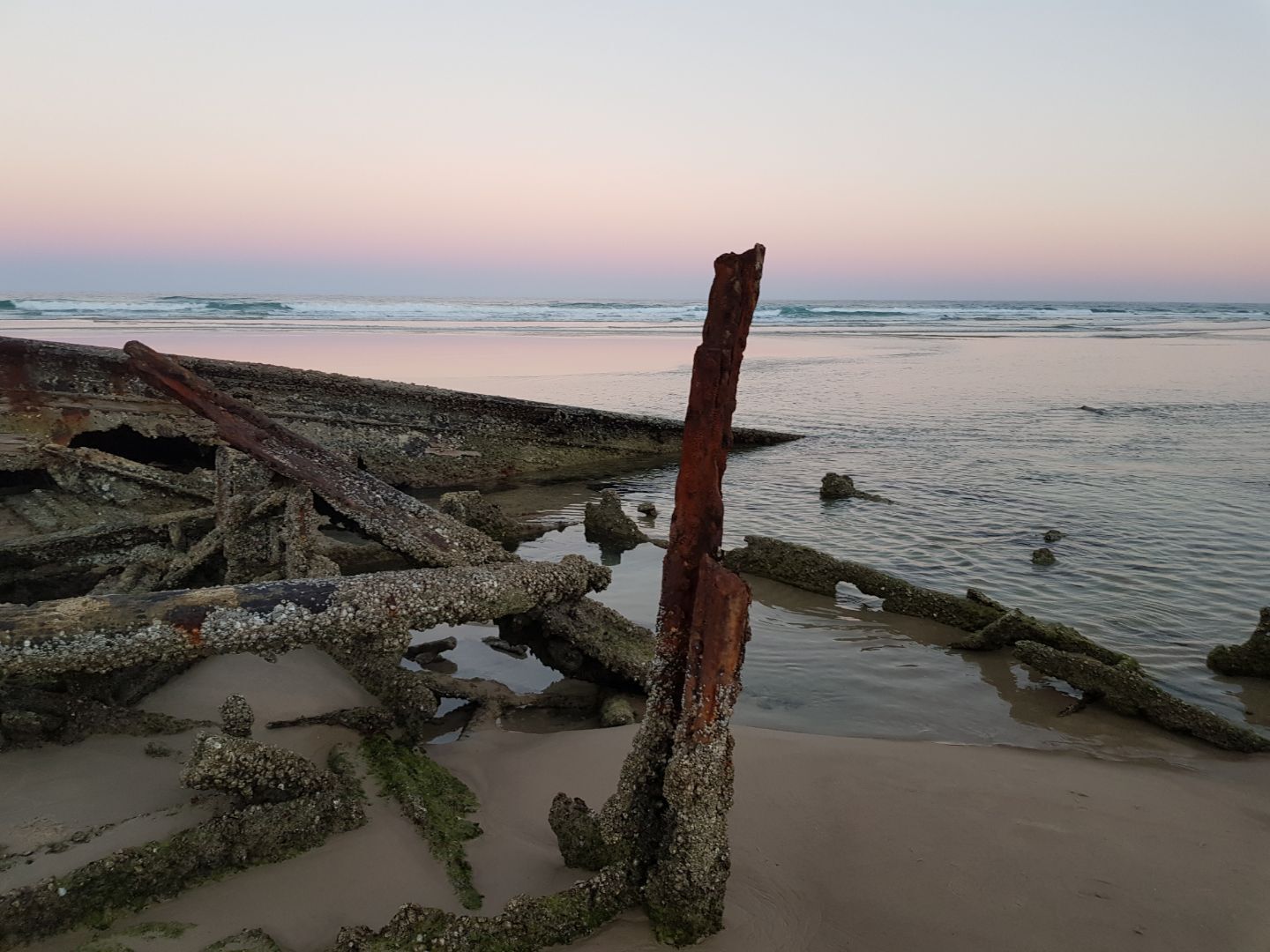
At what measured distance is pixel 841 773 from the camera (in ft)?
12.2

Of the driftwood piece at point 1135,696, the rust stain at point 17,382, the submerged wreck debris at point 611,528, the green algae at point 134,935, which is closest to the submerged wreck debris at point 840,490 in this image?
the submerged wreck debris at point 611,528

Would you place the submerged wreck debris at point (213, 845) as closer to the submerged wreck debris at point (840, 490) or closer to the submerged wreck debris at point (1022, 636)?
the submerged wreck debris at point (1022, 636)

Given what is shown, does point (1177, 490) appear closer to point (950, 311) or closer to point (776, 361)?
point (776, 361)

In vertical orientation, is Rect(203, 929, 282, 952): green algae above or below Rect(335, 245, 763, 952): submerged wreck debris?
below

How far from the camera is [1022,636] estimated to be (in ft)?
16.7

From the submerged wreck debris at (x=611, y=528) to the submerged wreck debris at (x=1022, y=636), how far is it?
1.02 m

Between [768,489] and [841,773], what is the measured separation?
644 cm

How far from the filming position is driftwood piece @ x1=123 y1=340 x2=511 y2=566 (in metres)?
4.01

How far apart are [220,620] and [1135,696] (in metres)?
4.54

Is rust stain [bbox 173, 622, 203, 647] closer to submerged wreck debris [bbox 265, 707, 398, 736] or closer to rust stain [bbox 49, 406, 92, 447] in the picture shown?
submerged wreck debris [bbox 265, 707, 398, 736]

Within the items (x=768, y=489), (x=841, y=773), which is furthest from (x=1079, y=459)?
(x=841, y=773)

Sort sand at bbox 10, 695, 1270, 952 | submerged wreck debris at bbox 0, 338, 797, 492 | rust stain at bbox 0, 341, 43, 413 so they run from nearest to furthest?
sand at bbox 10, 695, 1270, 952 < rust stain at bbox 0, 341, 43, 413 < submerged wreck debris at bbox 0, 338, 797, 492

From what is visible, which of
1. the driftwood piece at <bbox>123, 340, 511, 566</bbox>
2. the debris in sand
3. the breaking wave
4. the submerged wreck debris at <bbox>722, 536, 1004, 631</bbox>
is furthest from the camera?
the breaking wave

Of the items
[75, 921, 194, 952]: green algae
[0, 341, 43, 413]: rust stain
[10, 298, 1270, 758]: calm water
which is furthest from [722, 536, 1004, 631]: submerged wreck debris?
[0, 341, 43, 413]: rust stain
